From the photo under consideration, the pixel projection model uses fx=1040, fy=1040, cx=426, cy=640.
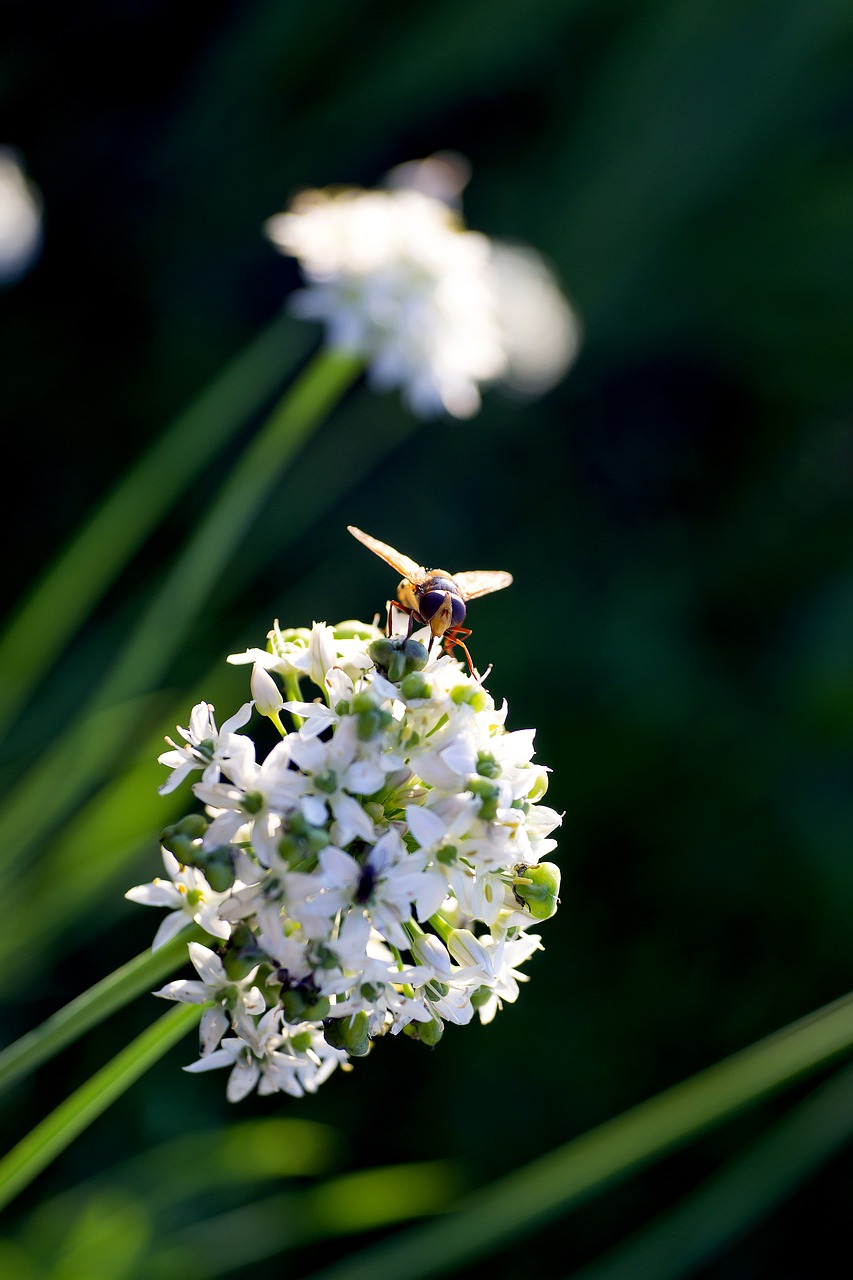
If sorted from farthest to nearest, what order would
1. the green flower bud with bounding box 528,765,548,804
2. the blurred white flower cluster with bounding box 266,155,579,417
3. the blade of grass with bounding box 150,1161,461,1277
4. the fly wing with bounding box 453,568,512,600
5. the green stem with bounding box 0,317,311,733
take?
1. the blurred white flower cluster with bounding box 266,155,579,417
2. the green stem with bounding box 0,317,311,733
3. the blade of grass with bounding box 150,1161,461,1277
4. the fly wing with bounding box 453,568,512,600
5. the green flower bud with bounding box 528,765,548,804

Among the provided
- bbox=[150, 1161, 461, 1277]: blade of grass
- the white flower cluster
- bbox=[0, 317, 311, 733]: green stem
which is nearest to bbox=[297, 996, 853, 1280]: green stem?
bbox=[150, 1161, 461, 1277]: blade of grass

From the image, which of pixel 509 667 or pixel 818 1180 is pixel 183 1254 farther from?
pixel 818 1180

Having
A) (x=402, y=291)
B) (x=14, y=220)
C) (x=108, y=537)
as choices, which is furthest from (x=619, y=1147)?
(x=14, y=220)

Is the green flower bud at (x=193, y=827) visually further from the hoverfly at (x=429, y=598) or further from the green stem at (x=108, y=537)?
the green stem at (x=108, y=537)

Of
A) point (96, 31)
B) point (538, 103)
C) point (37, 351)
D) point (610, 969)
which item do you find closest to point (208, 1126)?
point (610, 969)

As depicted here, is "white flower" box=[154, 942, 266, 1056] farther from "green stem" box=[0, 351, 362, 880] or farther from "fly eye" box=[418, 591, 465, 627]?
"green stem" box=[0, 351, 362, 880]

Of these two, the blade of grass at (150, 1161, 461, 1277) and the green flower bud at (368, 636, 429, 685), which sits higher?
the green flower bud at (368, 636, 429, 685)

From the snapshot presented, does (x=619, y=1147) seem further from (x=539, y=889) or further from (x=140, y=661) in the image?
(x=140, y=661)

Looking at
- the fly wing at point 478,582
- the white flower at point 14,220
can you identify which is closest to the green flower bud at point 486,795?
the fly wing at point 478,582
